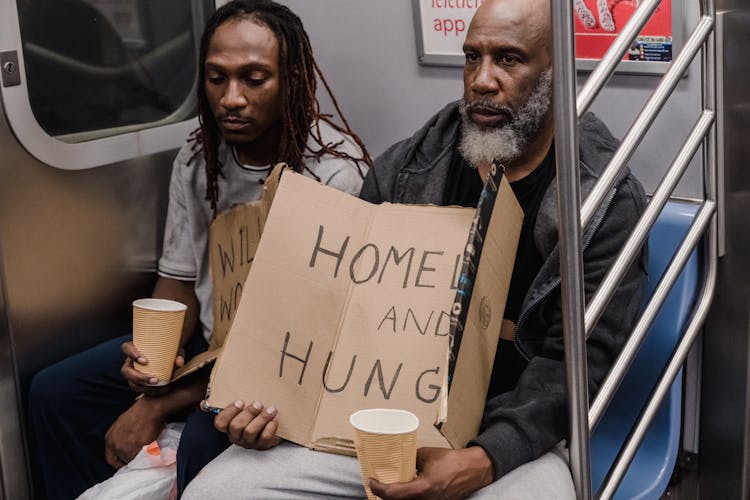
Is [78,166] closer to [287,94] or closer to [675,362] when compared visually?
[287,94]

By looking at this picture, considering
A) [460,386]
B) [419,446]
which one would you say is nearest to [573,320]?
[460,386]

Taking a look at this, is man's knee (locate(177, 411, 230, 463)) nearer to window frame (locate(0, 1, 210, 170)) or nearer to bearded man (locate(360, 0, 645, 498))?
bearded man (locate(360, 0, 645, 498))

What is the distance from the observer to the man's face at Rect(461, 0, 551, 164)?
2.06m

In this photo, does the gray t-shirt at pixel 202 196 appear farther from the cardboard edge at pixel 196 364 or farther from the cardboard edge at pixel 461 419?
the cardboard edge at pixel 461 419

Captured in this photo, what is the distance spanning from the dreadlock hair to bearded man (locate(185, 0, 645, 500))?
0.25 meters

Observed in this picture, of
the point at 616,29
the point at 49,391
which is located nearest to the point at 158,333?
the point at 49,391

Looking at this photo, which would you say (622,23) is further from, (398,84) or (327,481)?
(327,481)

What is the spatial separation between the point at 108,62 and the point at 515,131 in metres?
1.20

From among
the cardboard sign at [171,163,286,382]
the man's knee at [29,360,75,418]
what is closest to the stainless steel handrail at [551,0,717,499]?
the cardboard sign at [171,163,286,382]

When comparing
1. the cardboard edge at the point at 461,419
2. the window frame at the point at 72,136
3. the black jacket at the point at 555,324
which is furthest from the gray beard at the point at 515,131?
the window frame at the point at 72,136

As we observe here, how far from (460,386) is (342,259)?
13.9 inches

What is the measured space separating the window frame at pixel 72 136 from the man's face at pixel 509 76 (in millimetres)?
1051

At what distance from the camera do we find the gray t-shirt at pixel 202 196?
2.42 metres

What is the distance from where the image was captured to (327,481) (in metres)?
1.81
